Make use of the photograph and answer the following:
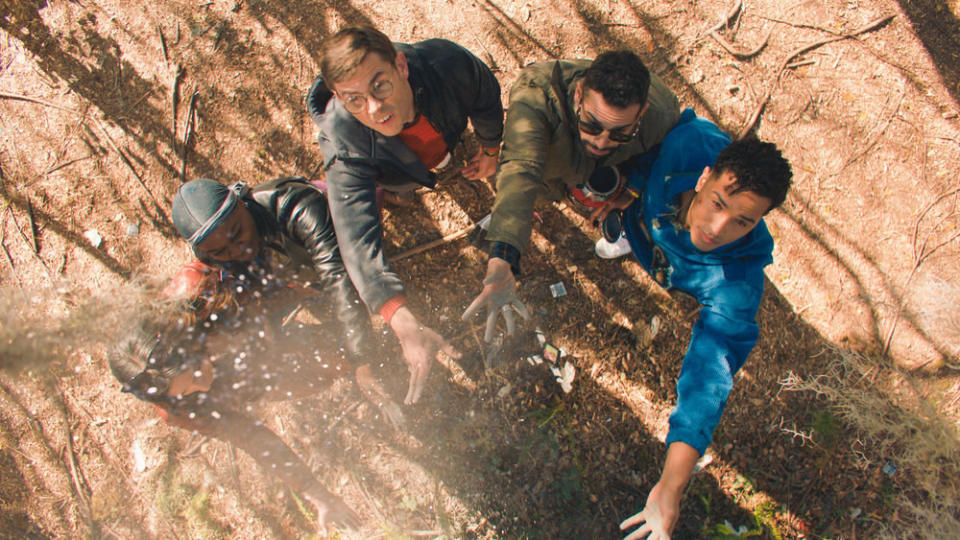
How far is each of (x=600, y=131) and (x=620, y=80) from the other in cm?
27

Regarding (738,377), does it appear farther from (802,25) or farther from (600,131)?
(802,25)

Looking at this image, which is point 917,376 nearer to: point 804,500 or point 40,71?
point 804,500

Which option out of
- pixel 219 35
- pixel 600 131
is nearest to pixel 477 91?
pixel 600 131

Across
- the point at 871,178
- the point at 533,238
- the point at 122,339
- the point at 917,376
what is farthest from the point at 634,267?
the point at 122,339

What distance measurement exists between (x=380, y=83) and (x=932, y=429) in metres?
4.30

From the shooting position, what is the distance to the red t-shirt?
2.69 meters

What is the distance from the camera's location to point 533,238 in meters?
3.74

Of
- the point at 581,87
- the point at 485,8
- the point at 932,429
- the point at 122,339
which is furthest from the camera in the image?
the point at 485,8

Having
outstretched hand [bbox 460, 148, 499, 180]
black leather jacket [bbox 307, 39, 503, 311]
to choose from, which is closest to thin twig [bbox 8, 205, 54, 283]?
black leather jacket [bbox 307, 39, 503, 311]

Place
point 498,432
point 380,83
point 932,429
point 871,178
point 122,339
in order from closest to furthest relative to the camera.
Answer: point 380,83, point 122,339, point 932,429, point 498,432, point 871,178

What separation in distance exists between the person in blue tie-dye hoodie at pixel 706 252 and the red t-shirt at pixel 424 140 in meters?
1.29

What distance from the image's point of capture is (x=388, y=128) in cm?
247

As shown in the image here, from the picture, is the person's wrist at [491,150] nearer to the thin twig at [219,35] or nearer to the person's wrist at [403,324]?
the person's wrist at [403,324]

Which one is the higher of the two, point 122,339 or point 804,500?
point 122,339
